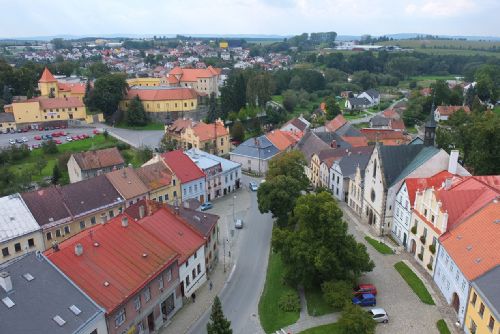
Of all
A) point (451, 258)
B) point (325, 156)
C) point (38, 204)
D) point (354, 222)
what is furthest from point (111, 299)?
point (325, 156)

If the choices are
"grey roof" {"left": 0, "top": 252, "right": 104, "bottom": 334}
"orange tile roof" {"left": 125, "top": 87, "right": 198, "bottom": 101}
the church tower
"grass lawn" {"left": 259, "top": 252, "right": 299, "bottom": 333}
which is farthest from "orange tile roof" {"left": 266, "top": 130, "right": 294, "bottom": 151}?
the church tower

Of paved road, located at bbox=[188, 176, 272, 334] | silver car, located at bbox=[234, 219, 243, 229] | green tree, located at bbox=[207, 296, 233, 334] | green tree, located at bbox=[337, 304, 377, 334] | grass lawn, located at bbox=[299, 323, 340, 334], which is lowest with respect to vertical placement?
paved road, located at bbox=[188, 176, 272, 334]

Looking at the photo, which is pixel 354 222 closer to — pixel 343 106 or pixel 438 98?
pixel 438 98

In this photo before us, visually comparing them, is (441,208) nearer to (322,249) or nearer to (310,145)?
(322,249)

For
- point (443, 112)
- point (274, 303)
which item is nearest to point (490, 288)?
point (274, 303)

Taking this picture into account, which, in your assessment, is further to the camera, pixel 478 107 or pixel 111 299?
pixel 478 107

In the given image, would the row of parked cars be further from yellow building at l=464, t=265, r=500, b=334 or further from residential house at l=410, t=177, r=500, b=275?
residential house at l=410, t=177, r=500, b=275

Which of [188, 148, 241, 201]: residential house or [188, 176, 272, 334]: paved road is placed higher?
[188, 148, 241, 201]: residential house
